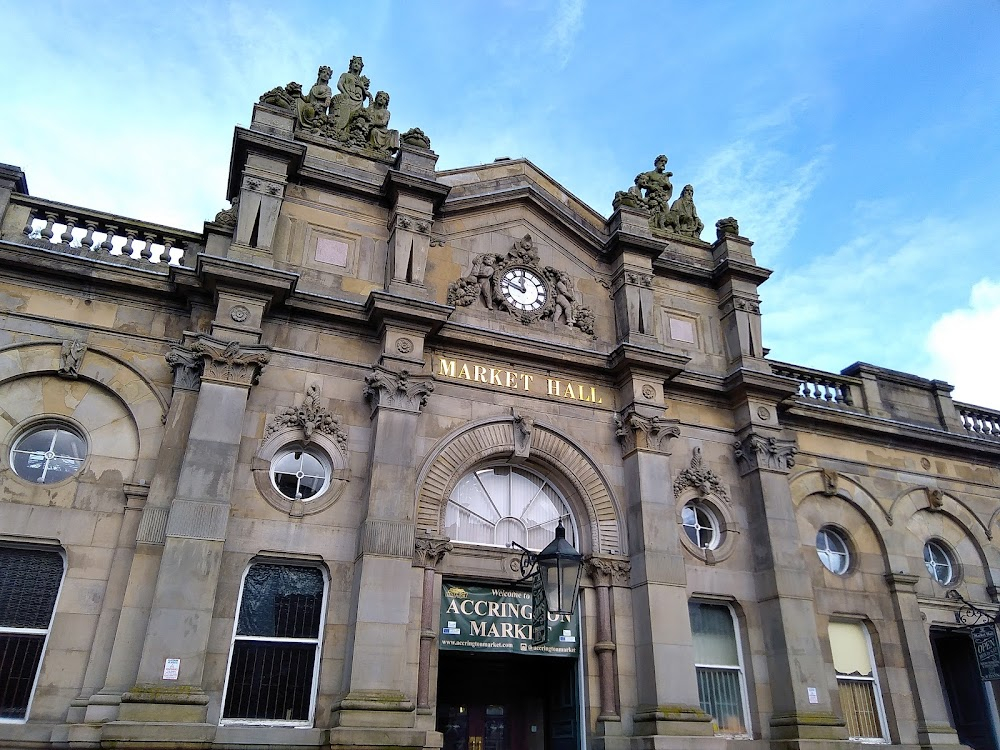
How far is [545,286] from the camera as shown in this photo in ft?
59.7

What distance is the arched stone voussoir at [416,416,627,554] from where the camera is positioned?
49.7ft

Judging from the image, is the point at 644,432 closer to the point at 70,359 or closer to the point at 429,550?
the point at 429,550

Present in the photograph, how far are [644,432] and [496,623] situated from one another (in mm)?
5123

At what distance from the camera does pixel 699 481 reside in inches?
683

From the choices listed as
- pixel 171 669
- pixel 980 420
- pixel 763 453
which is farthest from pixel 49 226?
pixel 980 420

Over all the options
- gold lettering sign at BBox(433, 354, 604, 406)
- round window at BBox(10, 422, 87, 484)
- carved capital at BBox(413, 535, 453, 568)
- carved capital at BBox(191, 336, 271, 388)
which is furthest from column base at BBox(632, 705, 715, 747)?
round window at BBox(10, 422, 87, 484)

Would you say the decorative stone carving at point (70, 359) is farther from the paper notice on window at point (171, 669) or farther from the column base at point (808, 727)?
the column base at point (808, 727)

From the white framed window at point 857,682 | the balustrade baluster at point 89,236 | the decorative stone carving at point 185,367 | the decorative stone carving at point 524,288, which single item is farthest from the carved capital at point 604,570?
the balustrade baluster at point 89,236

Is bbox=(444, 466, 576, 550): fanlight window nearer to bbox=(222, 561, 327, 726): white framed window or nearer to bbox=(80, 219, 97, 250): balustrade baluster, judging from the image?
bbox=(222, 561, 327, 726): white framed window

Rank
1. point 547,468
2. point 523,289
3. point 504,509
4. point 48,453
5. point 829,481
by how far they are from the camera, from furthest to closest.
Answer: point 829,481 < point 523,289 < point 547,468 < point 504,509 < point 48,453

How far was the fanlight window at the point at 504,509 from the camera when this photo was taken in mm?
15578

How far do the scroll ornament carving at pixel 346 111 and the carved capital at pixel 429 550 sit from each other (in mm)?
8896

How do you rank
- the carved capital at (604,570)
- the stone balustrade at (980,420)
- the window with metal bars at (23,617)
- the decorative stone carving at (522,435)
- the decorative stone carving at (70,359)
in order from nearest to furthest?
1. the window with metal bars at (23,617)
2. the decorative stone carving at (70,359)
3. the carved capital at (604,570)
4. the decorative stone carving at (522,435)
5. the stone balustrade at (980,420)

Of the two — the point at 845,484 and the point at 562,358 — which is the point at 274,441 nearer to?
the point at 562,358
